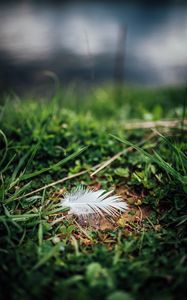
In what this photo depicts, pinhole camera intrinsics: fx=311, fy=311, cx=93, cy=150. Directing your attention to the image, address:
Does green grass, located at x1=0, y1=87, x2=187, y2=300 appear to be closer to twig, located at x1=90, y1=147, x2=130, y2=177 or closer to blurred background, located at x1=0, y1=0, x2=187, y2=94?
twig, located at x1=90, y1=147, x2=130, y2=177

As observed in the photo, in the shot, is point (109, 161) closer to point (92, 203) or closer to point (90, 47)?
point (92, 203)

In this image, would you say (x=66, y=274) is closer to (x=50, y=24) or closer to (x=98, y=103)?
(x=98, y=103)

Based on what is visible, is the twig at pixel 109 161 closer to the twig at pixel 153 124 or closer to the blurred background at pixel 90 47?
the twig at pixel 153 124

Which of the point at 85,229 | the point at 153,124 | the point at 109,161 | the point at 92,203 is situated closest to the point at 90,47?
the point at 153,124

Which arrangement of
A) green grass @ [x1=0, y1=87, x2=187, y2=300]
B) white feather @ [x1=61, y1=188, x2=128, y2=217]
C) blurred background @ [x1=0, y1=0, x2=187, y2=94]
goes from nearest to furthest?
green grass @ [x1=0, y1=87, x2=187, y2=300] < white feather @ [x1=61, y1=188, x2=128, y2=217] < blurred background @ [x1=0, y1=0, x2=187, y2=94]

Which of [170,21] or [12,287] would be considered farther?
[170,21]

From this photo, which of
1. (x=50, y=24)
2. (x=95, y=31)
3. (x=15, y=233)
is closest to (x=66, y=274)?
(x=15, y=233)

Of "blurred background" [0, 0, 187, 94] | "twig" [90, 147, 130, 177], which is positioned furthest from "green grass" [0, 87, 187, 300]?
"blurred background" [0, 0, 187, 94]
